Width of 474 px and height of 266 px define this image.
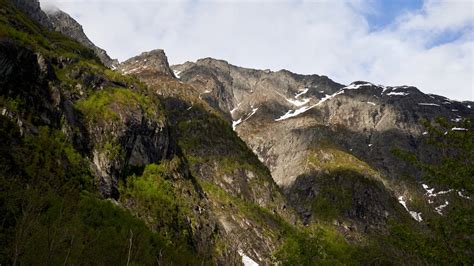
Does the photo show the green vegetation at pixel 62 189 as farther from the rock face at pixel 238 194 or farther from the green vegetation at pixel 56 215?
the rock face at pixel 238 194

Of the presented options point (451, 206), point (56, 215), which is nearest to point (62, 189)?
point (56, 215)

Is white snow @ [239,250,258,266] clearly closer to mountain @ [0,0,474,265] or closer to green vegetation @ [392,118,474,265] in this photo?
mountain @ [0,0,474,265]

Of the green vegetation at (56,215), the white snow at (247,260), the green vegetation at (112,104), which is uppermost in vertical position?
the green vegetation at (112,104)

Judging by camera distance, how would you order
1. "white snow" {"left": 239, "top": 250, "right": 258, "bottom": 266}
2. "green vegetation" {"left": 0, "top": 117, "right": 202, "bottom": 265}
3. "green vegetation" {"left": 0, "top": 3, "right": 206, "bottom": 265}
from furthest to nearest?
"white snow" {"left": 239, "top": 250, "right": 258, "bottom": 266} < "green vegetation" {"left": 0, "top": 3, "right": 206, "bottom": 265} < "green vegetation" {"left": 0, "top": 117, "right": 202, "bottom": 265}

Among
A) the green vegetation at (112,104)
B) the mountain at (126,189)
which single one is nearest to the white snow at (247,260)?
the mountain at (126,189)

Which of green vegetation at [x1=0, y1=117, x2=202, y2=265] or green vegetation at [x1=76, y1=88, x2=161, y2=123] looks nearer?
green vegetation at [x1=0, y1=117, x2=202, y2=265]

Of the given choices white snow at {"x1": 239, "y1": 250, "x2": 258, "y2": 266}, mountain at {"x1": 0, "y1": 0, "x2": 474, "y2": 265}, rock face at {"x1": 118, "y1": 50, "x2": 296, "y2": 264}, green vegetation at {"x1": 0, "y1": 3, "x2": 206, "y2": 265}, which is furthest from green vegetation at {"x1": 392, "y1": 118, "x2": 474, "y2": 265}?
white snow at {"x1": 239, "y1": 250, "x2": 258, "y2": 266}

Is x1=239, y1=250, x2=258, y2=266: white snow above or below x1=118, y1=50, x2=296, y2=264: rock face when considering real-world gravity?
below

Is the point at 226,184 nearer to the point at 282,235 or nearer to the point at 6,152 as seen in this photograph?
the point at 282,235

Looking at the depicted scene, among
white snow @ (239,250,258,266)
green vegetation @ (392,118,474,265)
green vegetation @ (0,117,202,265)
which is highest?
green vegetation @ (392,118,474,265)

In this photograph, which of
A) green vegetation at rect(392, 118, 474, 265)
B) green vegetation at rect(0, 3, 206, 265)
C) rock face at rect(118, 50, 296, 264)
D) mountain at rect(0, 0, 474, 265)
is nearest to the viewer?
green vegetation at rect(392, 118, 474, 265)

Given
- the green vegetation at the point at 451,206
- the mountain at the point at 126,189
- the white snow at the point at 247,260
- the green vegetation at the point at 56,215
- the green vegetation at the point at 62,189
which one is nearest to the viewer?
the green vegetation at the point at 451,206

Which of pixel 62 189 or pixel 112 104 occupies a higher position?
pixel 112 104

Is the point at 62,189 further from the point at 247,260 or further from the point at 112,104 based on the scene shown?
the point at 247,260
